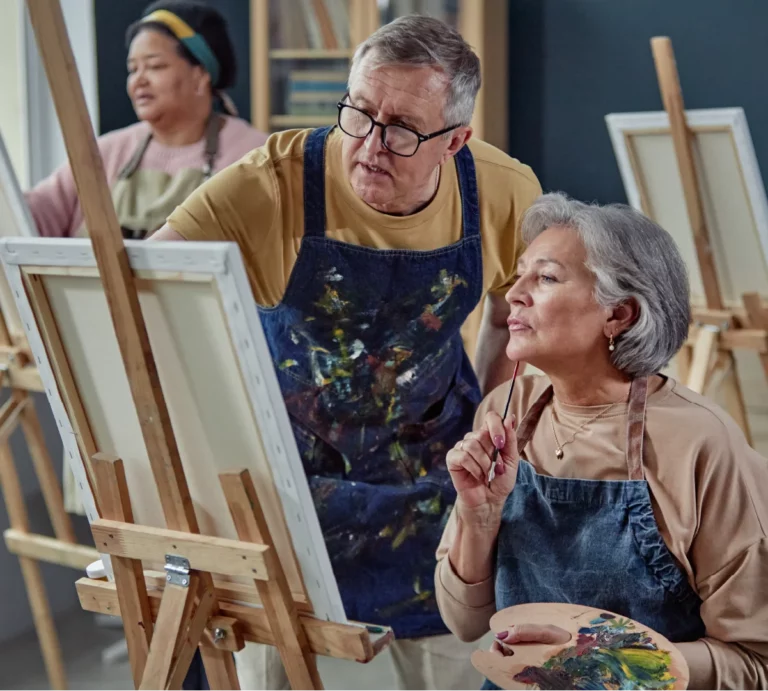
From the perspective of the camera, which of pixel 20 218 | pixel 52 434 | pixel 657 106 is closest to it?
pixel 20 218

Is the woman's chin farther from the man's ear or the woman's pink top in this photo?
the woman's pink top

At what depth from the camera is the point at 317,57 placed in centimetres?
394

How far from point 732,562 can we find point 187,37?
196 centimetres

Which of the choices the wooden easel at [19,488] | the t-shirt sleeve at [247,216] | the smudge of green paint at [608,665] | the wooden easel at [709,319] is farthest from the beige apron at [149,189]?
the smudge of green paint at [608,665]

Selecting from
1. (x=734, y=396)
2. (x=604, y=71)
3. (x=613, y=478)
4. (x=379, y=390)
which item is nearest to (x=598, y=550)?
(x=613, y=478)

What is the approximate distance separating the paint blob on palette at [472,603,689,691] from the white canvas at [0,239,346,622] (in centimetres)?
20

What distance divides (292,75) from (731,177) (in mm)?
1884

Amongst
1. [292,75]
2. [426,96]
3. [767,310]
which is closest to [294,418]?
[426,96]

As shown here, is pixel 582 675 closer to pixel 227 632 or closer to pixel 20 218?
pixel 227 632

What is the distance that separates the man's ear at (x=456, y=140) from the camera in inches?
59.8

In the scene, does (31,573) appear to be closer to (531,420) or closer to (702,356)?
(531,420)

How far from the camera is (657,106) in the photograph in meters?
3.83

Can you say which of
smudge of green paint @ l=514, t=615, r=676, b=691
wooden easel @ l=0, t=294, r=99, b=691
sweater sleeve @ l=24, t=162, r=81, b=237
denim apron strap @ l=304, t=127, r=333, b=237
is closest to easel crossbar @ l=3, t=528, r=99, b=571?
wooden easel @ l=0, t=294, r=99, b=691

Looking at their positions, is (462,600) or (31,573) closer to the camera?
(462,600)
